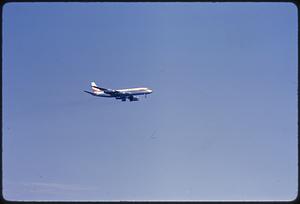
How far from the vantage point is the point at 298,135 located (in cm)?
387

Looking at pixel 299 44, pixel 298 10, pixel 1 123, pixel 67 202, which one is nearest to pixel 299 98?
pixel 299 44

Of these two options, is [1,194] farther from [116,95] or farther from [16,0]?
[116,95]

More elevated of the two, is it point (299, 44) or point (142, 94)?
point (142, 94)

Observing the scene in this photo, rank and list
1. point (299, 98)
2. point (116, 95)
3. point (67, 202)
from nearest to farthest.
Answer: point (67, 202), point (299, 98), point (116, 95)

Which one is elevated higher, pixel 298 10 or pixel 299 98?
pixel 298 10

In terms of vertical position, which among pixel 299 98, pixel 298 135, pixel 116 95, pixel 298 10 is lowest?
pixel 298 135

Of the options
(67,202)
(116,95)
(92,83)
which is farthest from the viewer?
(92,83)

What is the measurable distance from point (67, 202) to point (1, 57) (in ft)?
3.85

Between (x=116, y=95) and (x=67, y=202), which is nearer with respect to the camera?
(x=67, y=202)

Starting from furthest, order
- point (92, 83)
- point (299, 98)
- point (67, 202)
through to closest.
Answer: point (92, 83)
point (299, 98)
point (67, 202)

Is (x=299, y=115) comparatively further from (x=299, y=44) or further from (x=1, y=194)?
(x=1, y=194)

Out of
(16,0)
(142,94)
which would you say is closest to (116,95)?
(142,94)

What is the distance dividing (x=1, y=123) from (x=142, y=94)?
79.8 feet

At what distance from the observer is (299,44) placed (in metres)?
3.88
